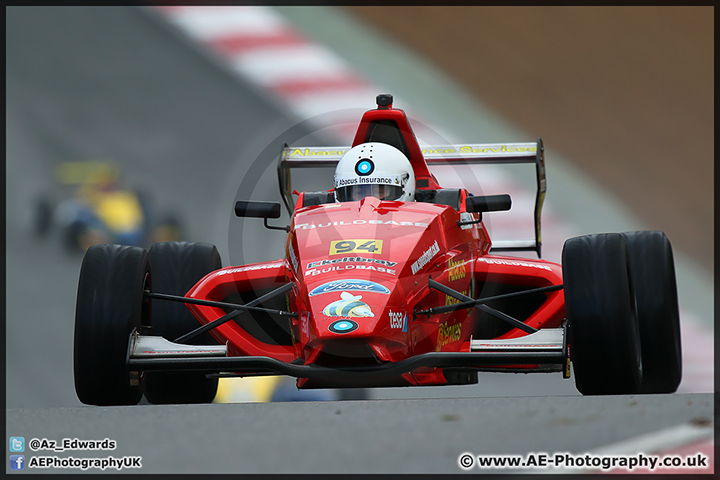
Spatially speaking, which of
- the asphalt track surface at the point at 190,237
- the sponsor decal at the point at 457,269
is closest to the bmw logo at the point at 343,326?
the asphalt track surface at the point at 190,237

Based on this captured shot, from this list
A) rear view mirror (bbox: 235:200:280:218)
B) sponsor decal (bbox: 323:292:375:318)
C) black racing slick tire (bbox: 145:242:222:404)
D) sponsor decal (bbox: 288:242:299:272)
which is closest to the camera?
sponsor decal (bbox: 323:292:375:318)

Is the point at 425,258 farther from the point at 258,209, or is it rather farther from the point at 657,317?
the point at 657,317

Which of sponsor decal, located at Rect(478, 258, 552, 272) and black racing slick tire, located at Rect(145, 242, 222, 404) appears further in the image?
black racing slick tire, located at Rect(145, 242, 222, 404)

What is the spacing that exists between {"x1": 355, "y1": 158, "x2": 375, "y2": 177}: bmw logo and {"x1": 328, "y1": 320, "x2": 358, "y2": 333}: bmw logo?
1689 mm

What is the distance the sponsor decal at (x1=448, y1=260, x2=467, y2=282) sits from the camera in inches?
231

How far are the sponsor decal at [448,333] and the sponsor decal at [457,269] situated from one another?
290 mm

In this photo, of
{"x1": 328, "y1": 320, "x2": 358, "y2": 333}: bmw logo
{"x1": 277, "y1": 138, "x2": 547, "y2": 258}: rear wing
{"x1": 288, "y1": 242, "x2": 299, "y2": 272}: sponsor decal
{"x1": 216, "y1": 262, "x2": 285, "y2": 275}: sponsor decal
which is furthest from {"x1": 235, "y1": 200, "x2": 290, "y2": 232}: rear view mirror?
{"x1": 277, "y1": 138, "x2": 547, "y2": 258}: rear wing

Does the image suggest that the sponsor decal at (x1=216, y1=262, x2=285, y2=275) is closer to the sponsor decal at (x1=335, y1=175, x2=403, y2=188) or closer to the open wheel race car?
the open wheel race car

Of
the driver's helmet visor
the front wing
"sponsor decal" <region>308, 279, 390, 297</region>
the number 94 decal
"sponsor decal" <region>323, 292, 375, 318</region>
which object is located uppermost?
the driver's helmet visor

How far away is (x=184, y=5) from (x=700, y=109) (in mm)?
8119

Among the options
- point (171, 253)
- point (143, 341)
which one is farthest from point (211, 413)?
point (171, 253)

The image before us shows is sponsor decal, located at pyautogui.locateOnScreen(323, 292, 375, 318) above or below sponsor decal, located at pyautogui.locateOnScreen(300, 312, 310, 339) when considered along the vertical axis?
above

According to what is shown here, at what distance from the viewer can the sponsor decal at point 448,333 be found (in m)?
5.62

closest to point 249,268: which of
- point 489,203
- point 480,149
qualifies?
point 489,203
